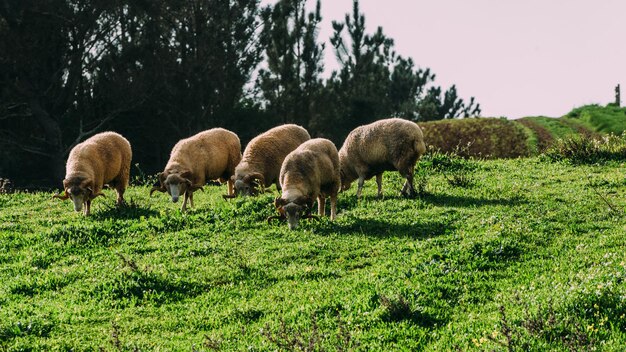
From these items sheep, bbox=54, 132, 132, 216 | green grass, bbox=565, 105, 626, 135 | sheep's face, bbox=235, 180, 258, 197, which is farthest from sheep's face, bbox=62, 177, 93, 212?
green grass, bbox=565, 105, 626, 135

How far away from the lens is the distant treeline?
28891 mm

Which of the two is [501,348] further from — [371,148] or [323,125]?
[323,125]

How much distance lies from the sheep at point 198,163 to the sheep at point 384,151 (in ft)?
11.6

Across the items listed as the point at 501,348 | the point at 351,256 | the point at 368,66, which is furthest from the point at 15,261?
the point at 368,66

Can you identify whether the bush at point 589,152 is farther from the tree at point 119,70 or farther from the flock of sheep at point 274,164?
the tree at point 119,70

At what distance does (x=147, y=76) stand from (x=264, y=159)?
16321 mm

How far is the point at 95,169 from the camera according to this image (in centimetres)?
1589

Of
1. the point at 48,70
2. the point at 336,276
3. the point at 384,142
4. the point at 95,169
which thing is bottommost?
the point at 336,276

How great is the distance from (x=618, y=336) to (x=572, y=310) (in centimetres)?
61

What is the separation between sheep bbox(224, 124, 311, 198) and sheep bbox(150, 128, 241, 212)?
1.04 metres

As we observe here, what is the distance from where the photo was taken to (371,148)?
15.9 metres

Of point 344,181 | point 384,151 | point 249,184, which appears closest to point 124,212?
point 249,184

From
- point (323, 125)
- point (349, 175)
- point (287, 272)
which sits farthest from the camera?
point (323, 125)

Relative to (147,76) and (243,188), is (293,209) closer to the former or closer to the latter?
→ (243,188)
